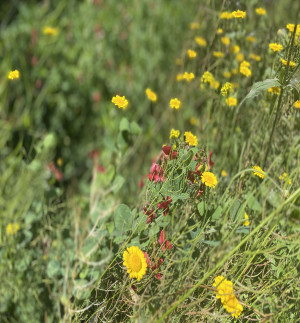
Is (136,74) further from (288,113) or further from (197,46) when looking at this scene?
(288,113)

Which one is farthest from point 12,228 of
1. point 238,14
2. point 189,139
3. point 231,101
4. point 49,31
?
point 49,31

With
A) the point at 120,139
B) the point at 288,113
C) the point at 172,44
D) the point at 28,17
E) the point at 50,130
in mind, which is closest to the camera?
the point at 288,113

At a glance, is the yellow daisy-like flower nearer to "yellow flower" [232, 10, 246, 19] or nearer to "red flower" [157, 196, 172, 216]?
"red flower" [157, 196, 172, 216]

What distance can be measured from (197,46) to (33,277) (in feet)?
3.99

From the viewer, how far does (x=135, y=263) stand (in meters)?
0.96

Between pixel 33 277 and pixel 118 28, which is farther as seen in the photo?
pixel 118 28

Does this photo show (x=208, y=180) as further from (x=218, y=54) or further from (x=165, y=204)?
(x=218, y=54)

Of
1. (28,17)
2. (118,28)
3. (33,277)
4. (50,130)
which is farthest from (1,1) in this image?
(33,277)

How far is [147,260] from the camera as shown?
1.02m

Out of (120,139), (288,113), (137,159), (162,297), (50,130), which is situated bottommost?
(137,159)

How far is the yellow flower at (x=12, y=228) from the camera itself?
1.34m

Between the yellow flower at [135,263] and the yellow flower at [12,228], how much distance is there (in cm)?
53

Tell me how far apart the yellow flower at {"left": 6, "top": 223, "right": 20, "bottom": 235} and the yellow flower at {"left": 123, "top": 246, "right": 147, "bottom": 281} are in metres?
0.53

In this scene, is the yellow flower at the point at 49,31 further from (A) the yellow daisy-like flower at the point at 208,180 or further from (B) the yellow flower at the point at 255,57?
(A) the yellow daisy-like flower at the point at 208,180
